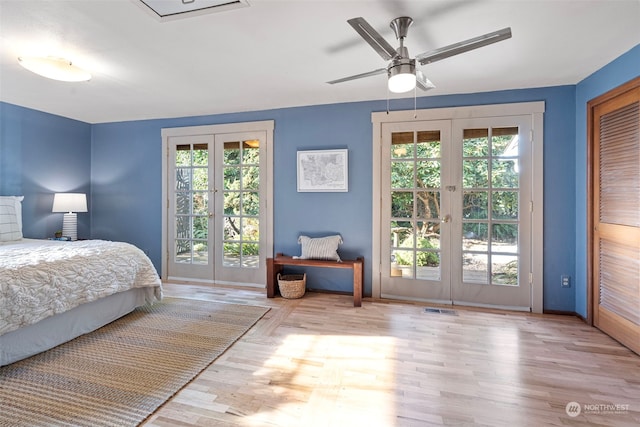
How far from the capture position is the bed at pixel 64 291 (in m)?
2.01

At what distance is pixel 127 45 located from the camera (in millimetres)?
2264

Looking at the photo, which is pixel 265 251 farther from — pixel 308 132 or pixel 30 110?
pixel 30 110

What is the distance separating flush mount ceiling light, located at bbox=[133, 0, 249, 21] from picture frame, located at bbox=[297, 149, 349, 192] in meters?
2.04

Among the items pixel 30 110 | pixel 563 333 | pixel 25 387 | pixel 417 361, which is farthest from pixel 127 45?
pixel 563 333

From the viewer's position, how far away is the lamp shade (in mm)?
4012

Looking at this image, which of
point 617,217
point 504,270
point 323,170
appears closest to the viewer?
point 617,217

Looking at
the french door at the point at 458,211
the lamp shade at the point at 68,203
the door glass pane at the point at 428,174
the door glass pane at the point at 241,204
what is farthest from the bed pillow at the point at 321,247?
the lamp shade at the point at 68,203

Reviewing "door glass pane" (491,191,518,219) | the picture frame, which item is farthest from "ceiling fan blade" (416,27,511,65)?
"door glass pane" (491,191,518,219)

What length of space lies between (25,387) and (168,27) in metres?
2.47

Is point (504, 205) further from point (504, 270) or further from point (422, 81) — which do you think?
point (422, 81)

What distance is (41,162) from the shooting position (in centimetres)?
405

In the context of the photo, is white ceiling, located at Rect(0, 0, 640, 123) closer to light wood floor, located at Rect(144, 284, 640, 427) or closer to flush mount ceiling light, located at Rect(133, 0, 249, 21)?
flush mount ceiling light, located at Rect(133, 0, 249, 21)

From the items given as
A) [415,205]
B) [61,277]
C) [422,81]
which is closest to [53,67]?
[61,277]

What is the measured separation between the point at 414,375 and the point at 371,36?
83.5 inches
